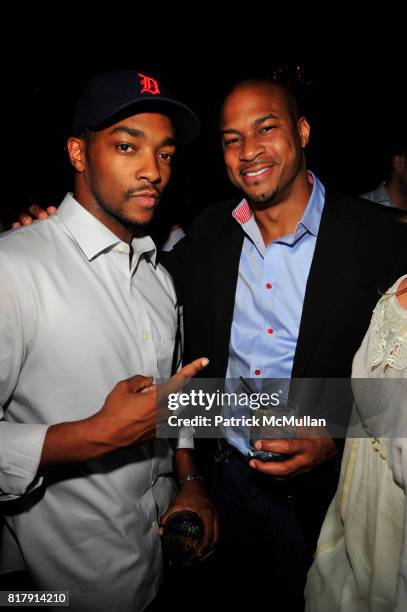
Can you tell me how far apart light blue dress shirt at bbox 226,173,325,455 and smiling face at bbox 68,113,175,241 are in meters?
0.66

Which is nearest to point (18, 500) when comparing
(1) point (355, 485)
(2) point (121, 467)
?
(2) point (121, 467)

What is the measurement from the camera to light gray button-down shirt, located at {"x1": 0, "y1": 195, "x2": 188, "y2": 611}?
3.93 ft

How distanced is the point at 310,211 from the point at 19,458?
158cm

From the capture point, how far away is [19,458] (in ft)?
3.74

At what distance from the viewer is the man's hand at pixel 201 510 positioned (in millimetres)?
1428

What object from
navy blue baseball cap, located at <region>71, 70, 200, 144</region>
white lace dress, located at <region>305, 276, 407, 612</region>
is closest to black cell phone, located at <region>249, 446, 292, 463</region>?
white lace dress, located at <region>305, 276, 407, 612</region>

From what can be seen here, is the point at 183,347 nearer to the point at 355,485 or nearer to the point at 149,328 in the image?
the point at 149,328

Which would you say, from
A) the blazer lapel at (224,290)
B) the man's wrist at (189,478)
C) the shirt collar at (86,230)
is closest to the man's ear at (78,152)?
the shirt collar at (86,230)

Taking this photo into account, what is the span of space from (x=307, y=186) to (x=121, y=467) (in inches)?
62.6

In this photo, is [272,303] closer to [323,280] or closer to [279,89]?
[323,280]

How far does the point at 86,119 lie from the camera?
4.86 feet

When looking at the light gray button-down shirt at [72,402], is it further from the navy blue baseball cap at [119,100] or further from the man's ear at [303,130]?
the man's ear at [303,130]

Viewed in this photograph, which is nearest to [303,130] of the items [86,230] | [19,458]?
[86,230]

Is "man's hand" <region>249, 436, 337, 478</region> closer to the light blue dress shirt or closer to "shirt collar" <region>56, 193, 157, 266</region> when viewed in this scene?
the light blue dress shirt
